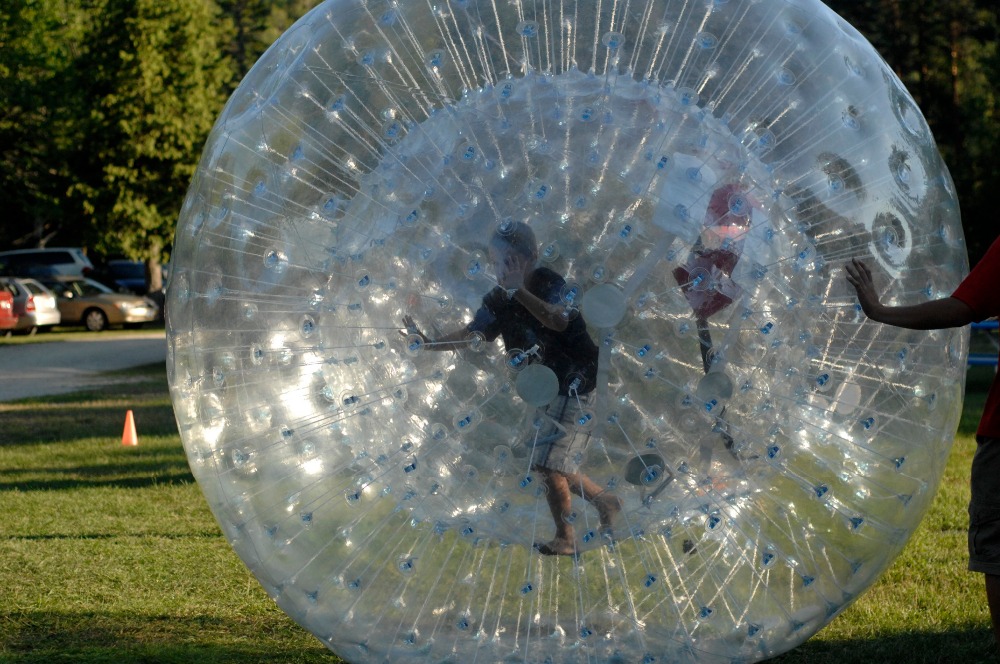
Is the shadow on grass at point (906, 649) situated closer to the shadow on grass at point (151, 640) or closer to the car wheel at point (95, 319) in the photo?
the shadow on grass at point (151, 640)

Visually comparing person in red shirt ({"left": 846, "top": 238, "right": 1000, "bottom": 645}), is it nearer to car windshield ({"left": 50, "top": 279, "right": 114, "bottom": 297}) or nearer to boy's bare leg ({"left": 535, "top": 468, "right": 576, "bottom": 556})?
boy's bare leg ({"left": 535, "top": 468, "right": 576, "bottom": 556})

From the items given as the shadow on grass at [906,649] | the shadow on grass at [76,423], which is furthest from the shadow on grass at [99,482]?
the shadow on grass at [906,649]

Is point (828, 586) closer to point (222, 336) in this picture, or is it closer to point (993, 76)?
point (222, 336)

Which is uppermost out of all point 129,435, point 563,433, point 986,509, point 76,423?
point 986,509

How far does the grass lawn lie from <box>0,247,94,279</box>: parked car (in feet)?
75.8

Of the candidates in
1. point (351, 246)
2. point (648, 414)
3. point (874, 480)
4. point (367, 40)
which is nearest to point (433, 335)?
point (351, 246)

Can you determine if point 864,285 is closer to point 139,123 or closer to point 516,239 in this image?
point 516,239

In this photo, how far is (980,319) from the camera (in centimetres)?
327

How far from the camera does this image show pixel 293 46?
3.54 m

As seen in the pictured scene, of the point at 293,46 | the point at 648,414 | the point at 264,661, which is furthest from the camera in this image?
the point at 264,661

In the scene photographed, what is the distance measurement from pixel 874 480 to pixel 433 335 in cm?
133

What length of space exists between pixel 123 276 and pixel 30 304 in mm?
11943

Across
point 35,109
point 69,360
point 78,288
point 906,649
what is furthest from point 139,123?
point 906,649

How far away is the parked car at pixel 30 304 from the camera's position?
75.7 ft
